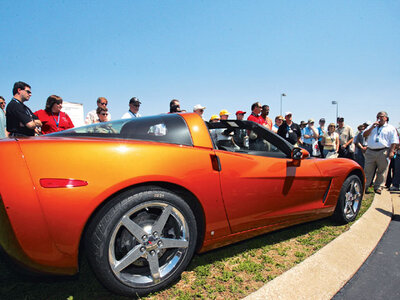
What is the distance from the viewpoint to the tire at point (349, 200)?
9.95 feet

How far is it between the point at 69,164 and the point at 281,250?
6.86 ft

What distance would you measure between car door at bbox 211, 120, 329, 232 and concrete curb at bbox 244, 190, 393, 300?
44cm

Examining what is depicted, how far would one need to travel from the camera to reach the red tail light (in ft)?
4.21

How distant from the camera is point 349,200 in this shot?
3174 mm

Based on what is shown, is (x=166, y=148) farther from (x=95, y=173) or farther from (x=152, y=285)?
(x=152, y=285)

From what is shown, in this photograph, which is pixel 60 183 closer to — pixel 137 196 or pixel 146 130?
pixel 137 196

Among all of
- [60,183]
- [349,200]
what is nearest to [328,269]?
[349,200]

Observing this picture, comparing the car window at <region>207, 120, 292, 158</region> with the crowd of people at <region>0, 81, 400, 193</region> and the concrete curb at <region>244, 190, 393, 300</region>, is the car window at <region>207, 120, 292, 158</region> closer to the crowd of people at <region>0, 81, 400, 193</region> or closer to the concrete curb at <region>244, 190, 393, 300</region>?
the crowd of people at <region>0, 81, 400, 193</region>

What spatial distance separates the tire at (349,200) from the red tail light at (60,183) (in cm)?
303

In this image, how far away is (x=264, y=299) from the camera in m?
1.60

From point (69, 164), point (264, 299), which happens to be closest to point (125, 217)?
point (69, 164)

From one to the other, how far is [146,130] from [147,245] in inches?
33.1

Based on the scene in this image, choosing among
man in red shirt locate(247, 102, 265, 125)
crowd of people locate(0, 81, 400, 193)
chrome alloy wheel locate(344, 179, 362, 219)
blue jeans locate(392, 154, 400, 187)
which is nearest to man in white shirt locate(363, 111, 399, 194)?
crowd of people locate(0, 81, 400, 193)

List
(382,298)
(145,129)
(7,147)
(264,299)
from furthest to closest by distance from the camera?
(145,129), (382,298), (264,299), (7,147)
